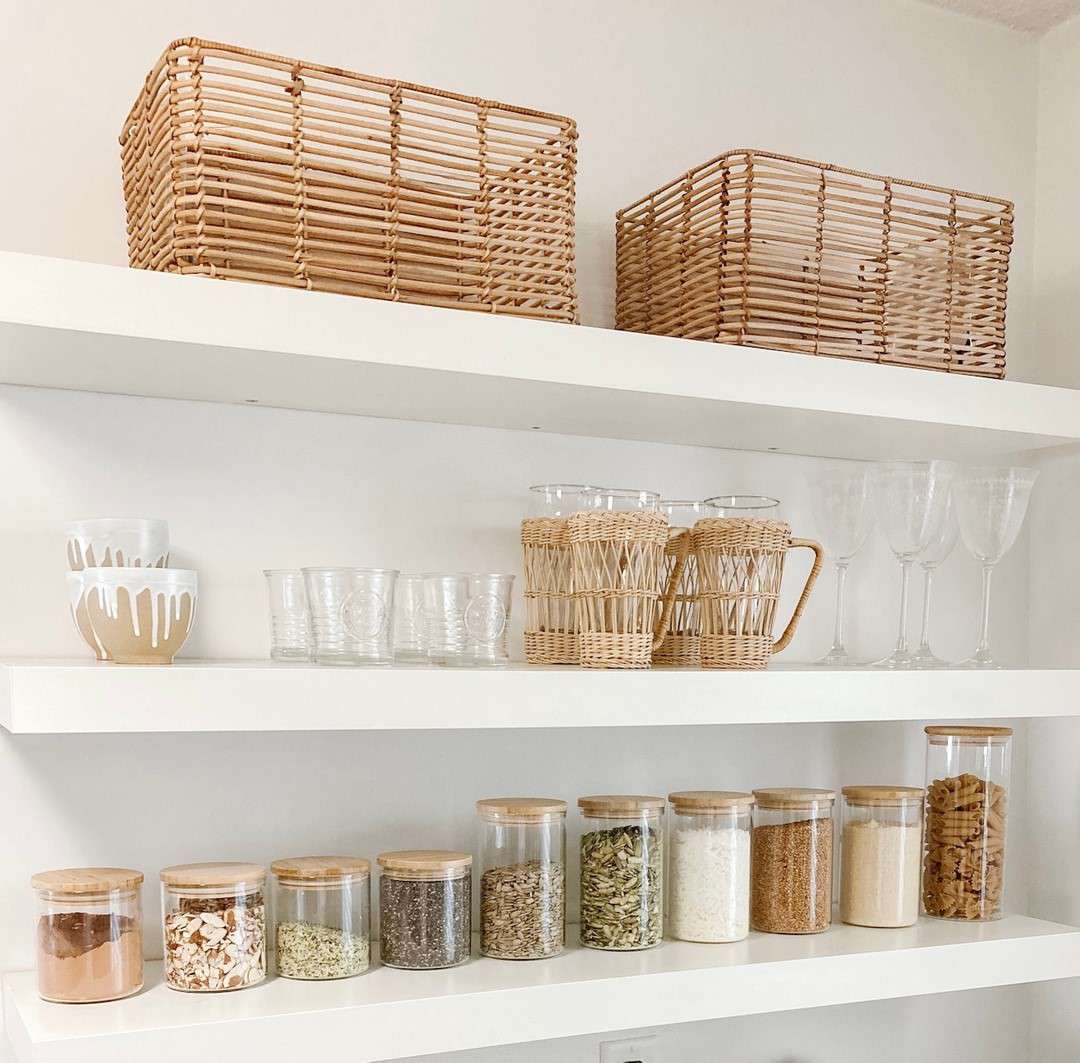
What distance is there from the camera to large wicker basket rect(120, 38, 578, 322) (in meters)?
1.05

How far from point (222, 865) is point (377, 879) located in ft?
0.69

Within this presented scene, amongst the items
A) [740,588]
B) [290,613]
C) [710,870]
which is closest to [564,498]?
[740,588]

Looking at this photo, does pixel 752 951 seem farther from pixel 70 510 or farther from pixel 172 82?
pixel 172 82

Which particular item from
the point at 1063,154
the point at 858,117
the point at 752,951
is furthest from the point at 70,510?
the point at 1063,154

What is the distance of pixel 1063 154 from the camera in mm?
1742

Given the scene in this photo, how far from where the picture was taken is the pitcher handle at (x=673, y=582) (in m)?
1.30

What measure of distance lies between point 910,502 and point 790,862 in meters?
0.42

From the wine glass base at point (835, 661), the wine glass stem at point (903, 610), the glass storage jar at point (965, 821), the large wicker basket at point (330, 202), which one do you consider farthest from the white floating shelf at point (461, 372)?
the glass storage jar at point (965, 821)

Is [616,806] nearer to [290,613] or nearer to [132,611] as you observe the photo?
[290,613]

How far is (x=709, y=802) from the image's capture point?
1.32 metres

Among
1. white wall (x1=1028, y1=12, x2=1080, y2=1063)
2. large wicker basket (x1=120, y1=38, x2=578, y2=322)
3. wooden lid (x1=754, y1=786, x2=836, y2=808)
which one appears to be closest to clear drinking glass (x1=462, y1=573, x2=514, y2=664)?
large wicker basket (x1=120, y1=38, x2=578, y2=322)

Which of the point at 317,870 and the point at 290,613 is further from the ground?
the point at 290,613

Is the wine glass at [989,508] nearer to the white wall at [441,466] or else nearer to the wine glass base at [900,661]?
the wine glass base at [900,661]

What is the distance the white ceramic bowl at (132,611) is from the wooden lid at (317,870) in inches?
9.6
